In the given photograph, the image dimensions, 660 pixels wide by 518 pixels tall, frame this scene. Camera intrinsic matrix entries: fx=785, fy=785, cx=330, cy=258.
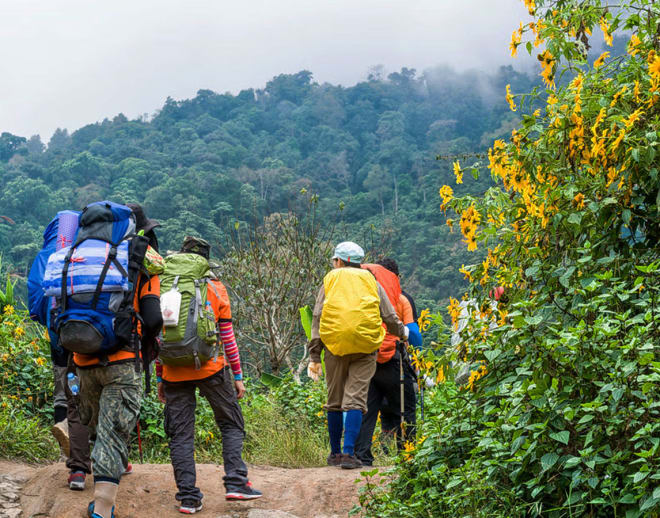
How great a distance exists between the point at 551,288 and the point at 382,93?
275 ft

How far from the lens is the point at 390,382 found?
6344mm

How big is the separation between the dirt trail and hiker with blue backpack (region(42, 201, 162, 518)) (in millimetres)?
419

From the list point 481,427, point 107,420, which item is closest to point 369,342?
point 481,427

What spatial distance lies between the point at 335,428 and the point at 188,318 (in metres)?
1.81

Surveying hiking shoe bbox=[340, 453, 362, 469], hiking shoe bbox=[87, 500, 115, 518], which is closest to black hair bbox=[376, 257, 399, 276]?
hiking shoe bbox=[340, 453, 362, 469]

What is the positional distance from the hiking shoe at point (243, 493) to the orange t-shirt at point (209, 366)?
762mm

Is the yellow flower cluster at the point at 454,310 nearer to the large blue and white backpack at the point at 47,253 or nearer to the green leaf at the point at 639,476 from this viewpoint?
the green leaf at the point at 639,476

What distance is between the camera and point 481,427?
4.14 metres

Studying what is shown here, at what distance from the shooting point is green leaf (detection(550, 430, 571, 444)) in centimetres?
322

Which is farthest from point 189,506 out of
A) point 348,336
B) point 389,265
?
point 389,265

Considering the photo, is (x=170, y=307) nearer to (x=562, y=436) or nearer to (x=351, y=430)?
(x=351, y=430)

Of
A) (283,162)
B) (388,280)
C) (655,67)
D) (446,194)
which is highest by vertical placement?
(655,67)

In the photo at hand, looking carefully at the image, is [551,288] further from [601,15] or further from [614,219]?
[601,15]

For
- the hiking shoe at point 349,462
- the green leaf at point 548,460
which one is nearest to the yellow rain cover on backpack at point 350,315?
the hiking shoe at point 349,462
